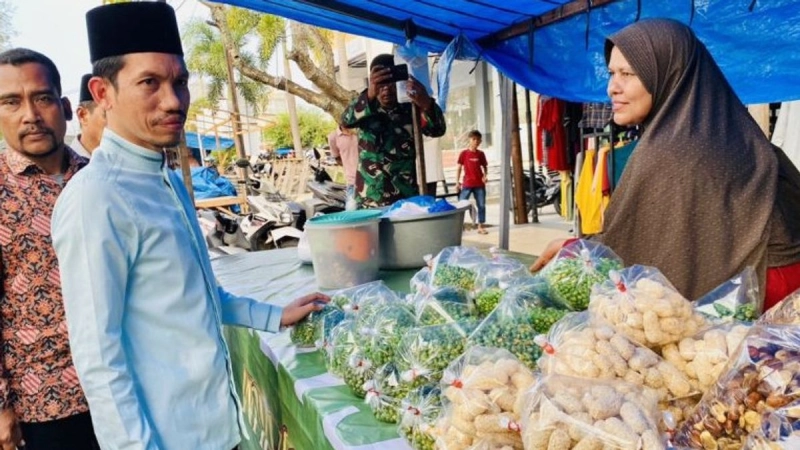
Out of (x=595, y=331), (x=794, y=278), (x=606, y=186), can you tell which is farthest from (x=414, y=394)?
(x=606, y=186)

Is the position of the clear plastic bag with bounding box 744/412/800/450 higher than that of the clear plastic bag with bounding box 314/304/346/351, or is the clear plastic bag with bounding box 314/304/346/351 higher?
the clear plastic bag with bounding box 744/412/800/450

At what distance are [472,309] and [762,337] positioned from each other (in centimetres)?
77

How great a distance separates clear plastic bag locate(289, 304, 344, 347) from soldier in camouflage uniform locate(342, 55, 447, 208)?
66.3 inches

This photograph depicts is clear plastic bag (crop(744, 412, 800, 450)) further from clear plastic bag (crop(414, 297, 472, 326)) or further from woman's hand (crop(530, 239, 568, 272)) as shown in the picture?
woman's hand (crop(530, 239, 568, 272))

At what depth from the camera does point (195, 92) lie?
34250 millimetres

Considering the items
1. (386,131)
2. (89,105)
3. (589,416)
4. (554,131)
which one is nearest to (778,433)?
(589,416)

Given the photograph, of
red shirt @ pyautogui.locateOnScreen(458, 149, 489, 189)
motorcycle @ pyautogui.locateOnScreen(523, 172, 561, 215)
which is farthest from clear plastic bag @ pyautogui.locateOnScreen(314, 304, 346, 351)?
motorcycle @ pyautogui.locateOnScreen(523, 172, 561, 215)

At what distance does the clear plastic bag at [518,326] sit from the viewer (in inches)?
46.8

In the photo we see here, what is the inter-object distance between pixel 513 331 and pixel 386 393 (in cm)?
32

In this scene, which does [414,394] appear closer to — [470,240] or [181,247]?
[181,247]

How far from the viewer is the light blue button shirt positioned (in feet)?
3.43

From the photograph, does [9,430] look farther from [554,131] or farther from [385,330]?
[554,131]

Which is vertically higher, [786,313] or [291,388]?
[786,313]

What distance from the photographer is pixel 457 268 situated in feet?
5.87
